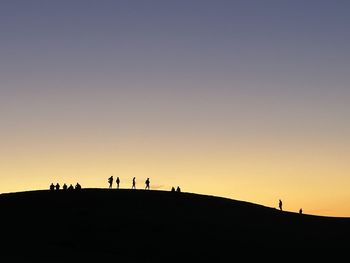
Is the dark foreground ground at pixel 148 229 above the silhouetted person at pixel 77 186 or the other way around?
the other way around

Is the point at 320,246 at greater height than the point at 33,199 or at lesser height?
lesser

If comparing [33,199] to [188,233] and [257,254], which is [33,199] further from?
[257,254]

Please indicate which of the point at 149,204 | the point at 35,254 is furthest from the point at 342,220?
the point at 35,254

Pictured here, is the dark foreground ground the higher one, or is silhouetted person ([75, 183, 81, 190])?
silhouetted person ([75, 183, 81, 190])

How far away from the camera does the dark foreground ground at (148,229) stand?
A: 37969 mm

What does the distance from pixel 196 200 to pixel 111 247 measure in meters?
17.1

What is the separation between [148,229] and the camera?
4291cm

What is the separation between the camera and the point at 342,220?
56.6 m

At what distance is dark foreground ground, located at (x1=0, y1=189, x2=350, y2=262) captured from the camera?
Result: 38.0 m

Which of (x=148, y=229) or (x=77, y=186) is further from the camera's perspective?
(x=77, y=186)

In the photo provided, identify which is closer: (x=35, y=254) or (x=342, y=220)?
(x=35, y=254)

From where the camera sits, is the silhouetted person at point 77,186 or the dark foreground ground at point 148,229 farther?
the silhouetted person at point 77,186

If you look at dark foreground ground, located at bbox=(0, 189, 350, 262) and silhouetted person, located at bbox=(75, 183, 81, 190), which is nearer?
dark foreground ground, located at bbox=(0, 189, 350, 262)

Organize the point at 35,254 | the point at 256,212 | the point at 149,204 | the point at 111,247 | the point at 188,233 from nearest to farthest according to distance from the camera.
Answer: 1. the point at 35,254
2. the point at 111,247
3. the point at 188,233
4. the point at 149,204
5. the point at 256,212
